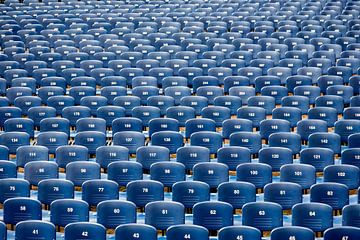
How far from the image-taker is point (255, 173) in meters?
11.0

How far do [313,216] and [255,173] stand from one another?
124 cm

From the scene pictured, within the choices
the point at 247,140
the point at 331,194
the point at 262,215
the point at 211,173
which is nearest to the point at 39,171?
the point at 211,173

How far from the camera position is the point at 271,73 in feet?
48.8

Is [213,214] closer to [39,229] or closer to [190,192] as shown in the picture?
[190,192]

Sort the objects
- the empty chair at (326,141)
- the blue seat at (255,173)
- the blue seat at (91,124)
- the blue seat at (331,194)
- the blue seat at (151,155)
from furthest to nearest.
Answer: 1. the blue seat at (91,124)
2. the empty chair at (326,141)
3. the blue seat at (151,155)
4. the blue seat at (255,173)
5. the blue seat at (331,194)

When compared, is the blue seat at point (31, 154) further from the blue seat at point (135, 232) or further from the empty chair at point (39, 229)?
the blue seat at point (135, 232)

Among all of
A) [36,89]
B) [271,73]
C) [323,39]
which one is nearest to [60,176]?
[36,89]

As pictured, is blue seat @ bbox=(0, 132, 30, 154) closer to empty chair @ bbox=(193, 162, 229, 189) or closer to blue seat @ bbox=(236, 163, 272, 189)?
empty chair @ bbox=(193, 162, 229, 189)

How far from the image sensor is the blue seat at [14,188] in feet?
35.4

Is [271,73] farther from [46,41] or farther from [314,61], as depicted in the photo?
[46,41]

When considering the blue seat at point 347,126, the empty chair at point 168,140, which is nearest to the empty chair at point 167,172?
the empty chair at point 168,140

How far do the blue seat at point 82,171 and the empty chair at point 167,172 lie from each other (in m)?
0.71

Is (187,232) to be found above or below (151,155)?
below

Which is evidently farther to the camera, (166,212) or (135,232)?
(166,212)
